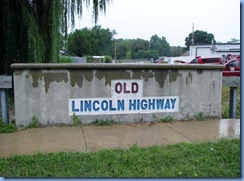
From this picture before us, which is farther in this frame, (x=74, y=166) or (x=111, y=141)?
(x=111, y=141)

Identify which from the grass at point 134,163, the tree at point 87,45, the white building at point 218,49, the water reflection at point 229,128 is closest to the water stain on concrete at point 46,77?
the grass at point 134,163

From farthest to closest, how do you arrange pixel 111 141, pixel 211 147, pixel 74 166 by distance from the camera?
pixel 111 141 → pixel 211 147 → pixel 74 166

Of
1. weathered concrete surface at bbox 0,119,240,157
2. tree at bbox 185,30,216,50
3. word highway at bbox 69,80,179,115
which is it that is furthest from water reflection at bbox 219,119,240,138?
tree at bbox 185,30,216,50

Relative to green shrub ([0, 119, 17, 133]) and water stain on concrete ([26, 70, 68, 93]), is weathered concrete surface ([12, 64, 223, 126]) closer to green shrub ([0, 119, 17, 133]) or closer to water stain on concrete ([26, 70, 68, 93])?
water stain on concrete ([26, 70, 68, 93])

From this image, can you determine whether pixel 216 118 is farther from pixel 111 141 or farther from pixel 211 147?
pixel 111 141

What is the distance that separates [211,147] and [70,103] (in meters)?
2.85

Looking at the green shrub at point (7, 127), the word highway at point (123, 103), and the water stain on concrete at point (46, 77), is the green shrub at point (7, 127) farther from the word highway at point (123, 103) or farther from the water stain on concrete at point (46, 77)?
the word highway at point (123, 103)

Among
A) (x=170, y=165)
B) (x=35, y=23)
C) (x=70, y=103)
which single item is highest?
(x=35, y=23)

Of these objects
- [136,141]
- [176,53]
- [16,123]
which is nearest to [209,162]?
[136,141]

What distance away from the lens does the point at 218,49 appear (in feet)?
174

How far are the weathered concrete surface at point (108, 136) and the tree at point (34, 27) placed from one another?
2.44 metres

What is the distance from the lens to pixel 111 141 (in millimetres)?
5004

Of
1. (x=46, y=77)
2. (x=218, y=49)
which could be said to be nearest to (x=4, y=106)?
(x=46, y=77)

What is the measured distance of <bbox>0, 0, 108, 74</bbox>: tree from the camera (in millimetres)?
7121
